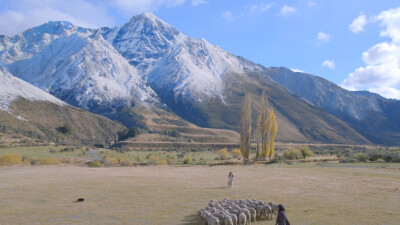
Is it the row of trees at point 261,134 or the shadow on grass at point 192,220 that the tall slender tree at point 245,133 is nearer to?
the row of trees at point 261,134

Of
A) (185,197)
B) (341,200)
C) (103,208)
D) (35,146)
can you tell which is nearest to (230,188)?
(185,197)

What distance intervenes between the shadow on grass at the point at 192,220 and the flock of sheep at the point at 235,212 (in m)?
0.29

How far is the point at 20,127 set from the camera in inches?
4528

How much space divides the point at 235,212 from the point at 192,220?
8.20ft

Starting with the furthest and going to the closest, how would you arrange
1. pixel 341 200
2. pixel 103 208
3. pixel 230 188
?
pixel 230 188, pixel 341 200, pixel 103 208

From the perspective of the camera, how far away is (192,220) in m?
19.1

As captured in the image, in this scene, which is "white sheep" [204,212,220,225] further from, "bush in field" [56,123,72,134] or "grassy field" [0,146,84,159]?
"bush in field" [56,123,72,134]

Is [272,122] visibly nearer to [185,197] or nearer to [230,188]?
[230,188]

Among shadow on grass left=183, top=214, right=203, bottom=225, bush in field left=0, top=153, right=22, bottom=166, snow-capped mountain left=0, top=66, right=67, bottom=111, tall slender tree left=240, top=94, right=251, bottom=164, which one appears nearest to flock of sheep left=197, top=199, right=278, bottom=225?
shadow on grass left=183, top=214, right=203, bottom=225

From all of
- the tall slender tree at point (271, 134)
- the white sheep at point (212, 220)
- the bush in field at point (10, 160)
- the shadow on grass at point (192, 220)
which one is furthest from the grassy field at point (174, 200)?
the tall slender tree at point (271, 134)

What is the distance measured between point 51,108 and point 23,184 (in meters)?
121

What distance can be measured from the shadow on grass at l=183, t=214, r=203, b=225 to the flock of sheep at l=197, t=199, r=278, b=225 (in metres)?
0.29

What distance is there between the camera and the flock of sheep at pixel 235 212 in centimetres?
1717

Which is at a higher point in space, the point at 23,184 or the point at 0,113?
the point at 0,113
